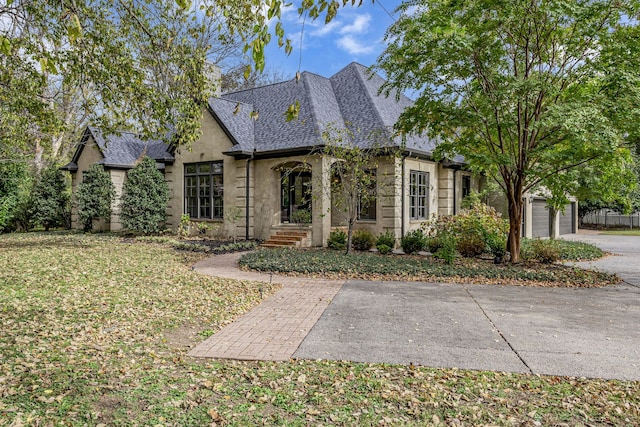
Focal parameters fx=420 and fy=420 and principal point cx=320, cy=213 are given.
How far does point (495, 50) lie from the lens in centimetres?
927

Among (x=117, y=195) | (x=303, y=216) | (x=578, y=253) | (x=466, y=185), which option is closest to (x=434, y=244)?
(x=578, y=253)

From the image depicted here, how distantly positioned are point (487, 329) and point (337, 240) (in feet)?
26.9

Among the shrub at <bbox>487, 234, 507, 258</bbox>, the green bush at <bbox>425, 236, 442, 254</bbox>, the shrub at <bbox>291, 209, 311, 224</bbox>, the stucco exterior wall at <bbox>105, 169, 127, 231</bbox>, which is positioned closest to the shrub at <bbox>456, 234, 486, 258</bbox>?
the shrub at <bbox>487, 234, 507, 258</bbox>

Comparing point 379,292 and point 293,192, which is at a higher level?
point 293,192

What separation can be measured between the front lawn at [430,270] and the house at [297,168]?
344 centimetres

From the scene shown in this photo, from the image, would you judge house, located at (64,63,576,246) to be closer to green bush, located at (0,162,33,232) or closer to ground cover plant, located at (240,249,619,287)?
ground cover plant, located at (240,249,619,287)

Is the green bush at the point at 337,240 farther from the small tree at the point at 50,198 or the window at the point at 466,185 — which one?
the small tree at the point at 50,198

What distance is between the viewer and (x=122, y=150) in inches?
798

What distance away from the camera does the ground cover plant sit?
29.1 ft

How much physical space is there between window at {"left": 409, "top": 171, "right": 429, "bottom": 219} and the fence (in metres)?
21.1

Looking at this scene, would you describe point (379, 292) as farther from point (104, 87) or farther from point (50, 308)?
point (104, 87)

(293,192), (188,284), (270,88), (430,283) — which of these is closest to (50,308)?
(188,284)

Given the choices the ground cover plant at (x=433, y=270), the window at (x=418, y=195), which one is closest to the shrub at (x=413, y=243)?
the ground cover plant at (x=433, y=270)

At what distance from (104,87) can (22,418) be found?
665 cm
